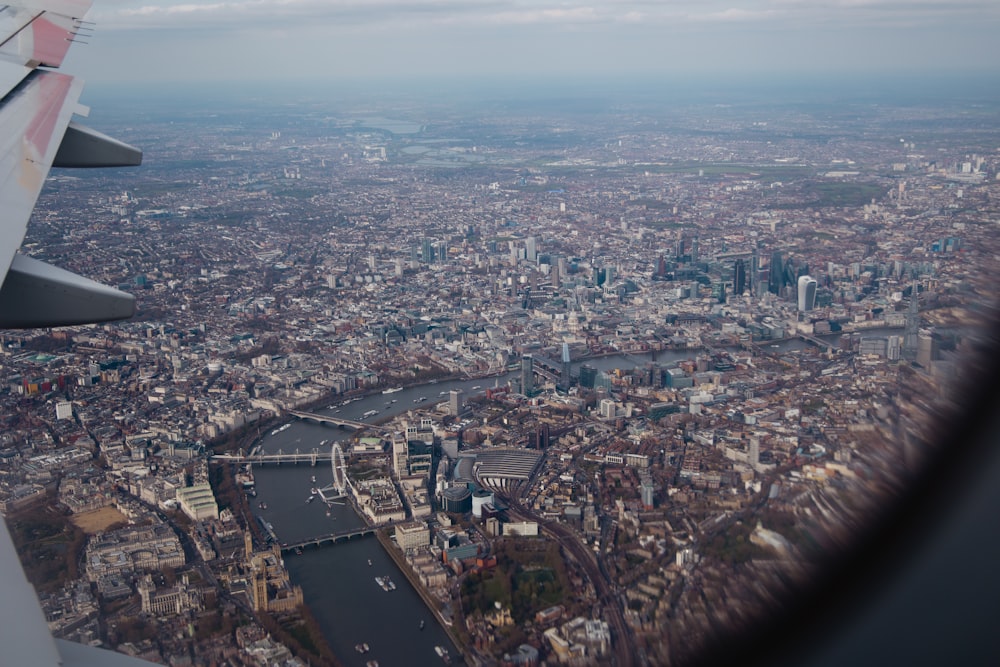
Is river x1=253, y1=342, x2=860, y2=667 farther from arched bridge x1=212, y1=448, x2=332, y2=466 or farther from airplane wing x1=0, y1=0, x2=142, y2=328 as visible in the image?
airplane wing x1=0, y1=0, x2=142, y2=328

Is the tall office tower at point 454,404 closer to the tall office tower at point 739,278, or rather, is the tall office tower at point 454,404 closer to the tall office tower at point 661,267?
the tall office tower at point 739,278

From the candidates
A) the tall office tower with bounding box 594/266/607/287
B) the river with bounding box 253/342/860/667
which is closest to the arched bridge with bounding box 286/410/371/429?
the river with bounding box 253/342/860/667

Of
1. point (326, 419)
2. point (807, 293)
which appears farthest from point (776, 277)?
point (326, 419)

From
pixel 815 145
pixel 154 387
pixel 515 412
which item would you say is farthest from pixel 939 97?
pixel 154 387

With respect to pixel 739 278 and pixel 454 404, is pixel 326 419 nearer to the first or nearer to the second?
pixel 454 404

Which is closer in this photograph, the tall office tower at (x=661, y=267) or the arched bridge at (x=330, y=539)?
the arched bridge at (x=330, y=539)

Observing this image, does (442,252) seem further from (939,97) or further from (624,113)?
(624,113)

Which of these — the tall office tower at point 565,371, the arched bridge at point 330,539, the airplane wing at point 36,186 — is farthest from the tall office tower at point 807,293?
the airplane wing at point 36,186
